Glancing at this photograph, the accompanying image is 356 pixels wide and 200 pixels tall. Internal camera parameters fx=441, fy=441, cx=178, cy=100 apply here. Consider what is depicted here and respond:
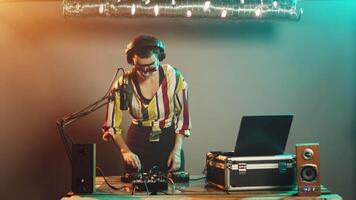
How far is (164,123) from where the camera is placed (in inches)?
111

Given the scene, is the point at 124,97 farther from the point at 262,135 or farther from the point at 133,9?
the point at 262,135

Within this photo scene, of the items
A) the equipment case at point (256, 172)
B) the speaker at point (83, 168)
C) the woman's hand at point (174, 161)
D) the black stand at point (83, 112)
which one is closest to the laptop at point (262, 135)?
the equipment case at point (256, 172)

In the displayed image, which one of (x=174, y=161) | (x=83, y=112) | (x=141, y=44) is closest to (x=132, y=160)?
(x=174, y=161)

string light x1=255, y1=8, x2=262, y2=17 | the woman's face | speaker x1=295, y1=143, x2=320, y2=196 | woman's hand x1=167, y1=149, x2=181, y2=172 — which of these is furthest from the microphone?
speaker x1=295, y1=143, x2=320, y2=196

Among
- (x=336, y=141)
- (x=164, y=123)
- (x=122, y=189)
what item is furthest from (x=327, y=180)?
(x=122, y=189)

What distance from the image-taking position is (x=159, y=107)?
9.20 ft

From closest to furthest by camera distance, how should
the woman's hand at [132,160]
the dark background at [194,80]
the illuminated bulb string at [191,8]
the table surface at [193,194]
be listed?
the table surface at [193,194]
the woman's hand at [132,160]
the illuminated bulb string at [191,8]
the dark background at [194,80]

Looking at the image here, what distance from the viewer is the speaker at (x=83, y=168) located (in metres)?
2.31

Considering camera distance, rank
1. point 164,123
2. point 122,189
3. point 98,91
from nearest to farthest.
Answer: point 122,189 → point 164,123 → point 98,91

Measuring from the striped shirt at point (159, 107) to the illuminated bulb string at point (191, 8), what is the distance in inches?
15.3

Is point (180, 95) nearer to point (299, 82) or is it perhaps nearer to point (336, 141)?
point (299, 82)

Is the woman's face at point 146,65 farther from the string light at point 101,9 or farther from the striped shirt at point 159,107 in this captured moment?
the string light at point 101,9

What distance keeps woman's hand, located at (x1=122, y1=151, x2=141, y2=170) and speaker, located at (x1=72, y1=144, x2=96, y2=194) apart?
435 millimetres

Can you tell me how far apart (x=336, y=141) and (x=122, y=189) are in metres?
1.59
